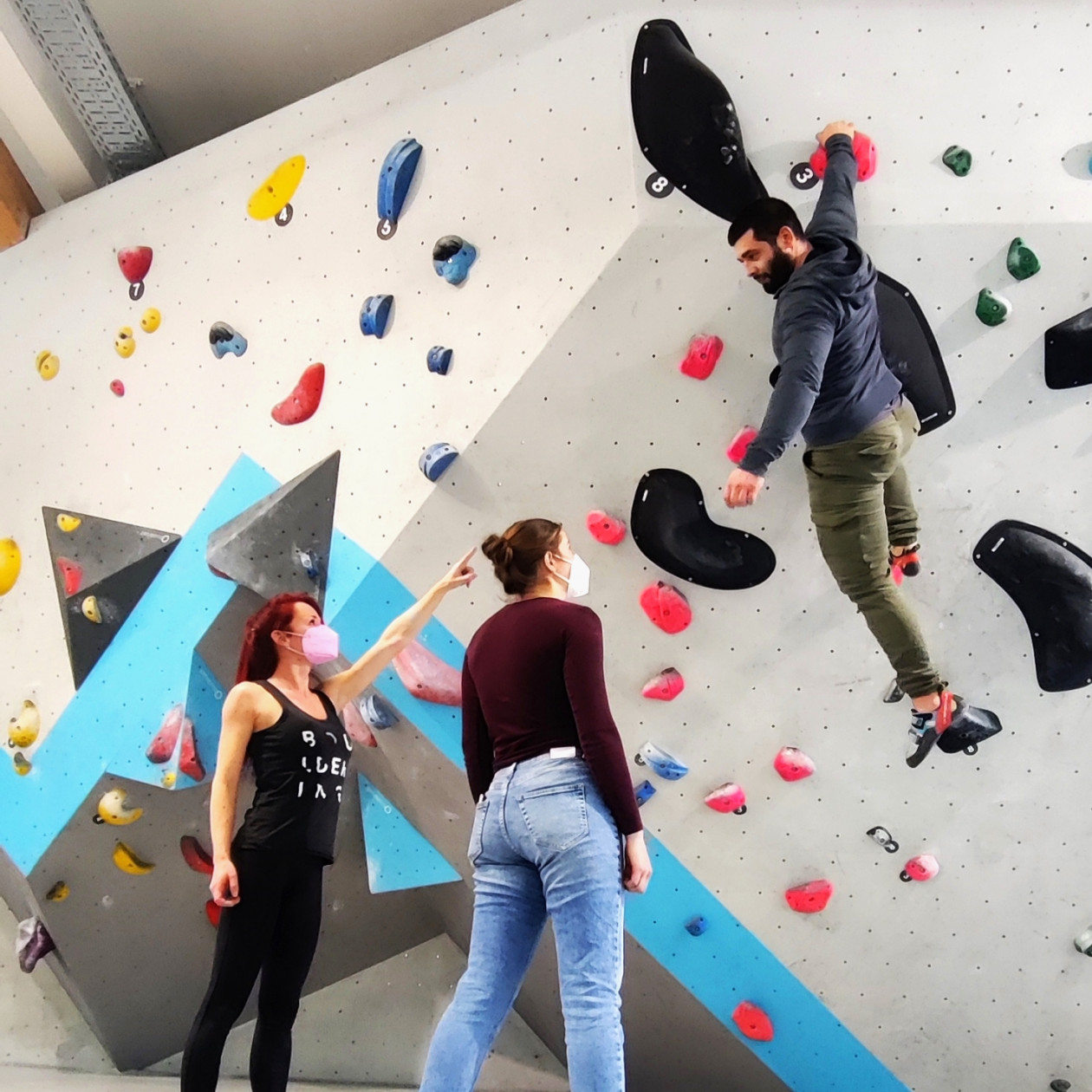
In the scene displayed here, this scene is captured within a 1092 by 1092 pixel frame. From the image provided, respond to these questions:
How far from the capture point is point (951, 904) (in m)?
2.30

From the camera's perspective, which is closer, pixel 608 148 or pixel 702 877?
pixel 608 148

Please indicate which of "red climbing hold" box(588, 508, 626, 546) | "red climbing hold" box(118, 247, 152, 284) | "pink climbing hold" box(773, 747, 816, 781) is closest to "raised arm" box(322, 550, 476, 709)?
"red climbing hold" box(588, 508, 626, 546)

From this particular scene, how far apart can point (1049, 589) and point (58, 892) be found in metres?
2.60

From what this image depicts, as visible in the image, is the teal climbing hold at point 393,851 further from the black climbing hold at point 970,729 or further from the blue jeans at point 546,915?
the black climbing hold at point 970,729

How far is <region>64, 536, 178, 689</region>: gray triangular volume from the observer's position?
2643 mm

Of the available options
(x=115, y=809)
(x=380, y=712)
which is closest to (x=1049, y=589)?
(x=380, y=712)

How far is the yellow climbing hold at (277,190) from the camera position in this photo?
2.50m

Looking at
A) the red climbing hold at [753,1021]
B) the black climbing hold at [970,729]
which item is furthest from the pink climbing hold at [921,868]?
the red climbing hold at [753,1021]

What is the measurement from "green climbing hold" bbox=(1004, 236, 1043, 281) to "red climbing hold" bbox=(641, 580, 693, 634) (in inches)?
37.8

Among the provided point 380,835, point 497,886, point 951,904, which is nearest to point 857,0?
point 497,886

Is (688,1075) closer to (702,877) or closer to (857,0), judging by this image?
(702,877)

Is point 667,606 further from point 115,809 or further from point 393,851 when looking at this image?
point 115,809

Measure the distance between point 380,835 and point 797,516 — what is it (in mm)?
1403

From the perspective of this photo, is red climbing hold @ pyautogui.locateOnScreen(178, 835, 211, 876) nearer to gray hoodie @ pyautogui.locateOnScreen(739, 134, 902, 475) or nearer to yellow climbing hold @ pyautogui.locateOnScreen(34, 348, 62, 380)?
yellow climbing hold @ pyautogui.locateOnScreen(34, 348, 62, 380)
